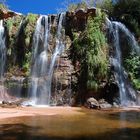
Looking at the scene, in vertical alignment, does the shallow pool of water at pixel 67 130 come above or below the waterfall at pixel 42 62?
below

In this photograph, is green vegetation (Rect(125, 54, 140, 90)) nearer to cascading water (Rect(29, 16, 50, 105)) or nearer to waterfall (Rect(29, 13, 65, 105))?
waterfall (Rect(29, 13, 65, 105))

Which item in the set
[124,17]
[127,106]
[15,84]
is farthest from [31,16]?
[127,106]

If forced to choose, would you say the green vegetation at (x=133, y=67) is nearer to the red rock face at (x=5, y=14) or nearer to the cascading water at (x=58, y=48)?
the cascading water at (x=58, y=48)

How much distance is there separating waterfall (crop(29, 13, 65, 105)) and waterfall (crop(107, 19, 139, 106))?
13.5 feet

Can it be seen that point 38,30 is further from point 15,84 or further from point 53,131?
point 53,131

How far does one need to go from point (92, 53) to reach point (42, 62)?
4228 millimetres

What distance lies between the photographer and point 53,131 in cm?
1173

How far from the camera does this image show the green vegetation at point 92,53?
2414 cm

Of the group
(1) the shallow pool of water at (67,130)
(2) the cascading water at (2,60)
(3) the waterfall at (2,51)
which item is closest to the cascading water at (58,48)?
(2) the cascading water at (2,60)

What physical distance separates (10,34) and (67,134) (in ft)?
63.2

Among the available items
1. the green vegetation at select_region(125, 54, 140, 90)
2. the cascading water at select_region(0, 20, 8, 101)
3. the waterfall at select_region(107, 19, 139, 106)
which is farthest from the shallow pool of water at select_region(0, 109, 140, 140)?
the green vegetation at select_region(125, 54, 140, 90)

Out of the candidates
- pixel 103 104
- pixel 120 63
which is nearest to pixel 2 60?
pixel 120 63

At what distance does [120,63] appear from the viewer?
26.5m

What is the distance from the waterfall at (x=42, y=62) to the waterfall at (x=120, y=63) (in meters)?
4.11
